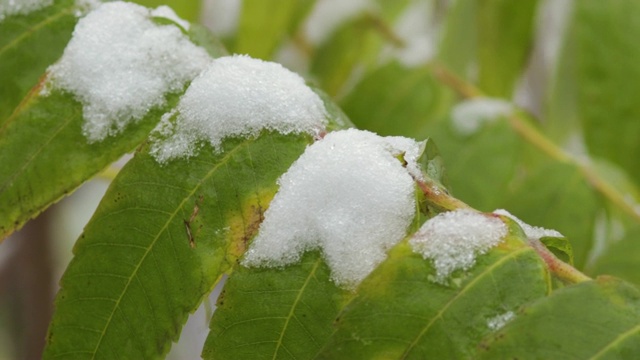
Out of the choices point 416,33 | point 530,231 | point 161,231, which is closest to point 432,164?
point 530,231

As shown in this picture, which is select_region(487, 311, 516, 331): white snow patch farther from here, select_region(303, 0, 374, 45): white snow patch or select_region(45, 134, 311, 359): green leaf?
select_region(303, 0, 374, 45): white snow patch

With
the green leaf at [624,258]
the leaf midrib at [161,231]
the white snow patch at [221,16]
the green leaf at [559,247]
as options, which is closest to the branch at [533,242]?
the green leaf at [559,247]

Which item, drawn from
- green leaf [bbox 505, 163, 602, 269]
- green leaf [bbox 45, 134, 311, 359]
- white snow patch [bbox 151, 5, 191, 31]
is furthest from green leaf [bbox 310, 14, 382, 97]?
green leaf [bbox 45, 134, 311, 359]

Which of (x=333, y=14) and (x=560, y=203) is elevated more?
(x=333, y=14)

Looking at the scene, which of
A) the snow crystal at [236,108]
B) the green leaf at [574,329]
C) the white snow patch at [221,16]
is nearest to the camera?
the green leaf at [574,329]

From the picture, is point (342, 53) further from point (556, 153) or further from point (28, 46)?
point (28, 46)

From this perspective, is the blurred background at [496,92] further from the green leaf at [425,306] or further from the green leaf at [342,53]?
the green leaf at [425,306]
